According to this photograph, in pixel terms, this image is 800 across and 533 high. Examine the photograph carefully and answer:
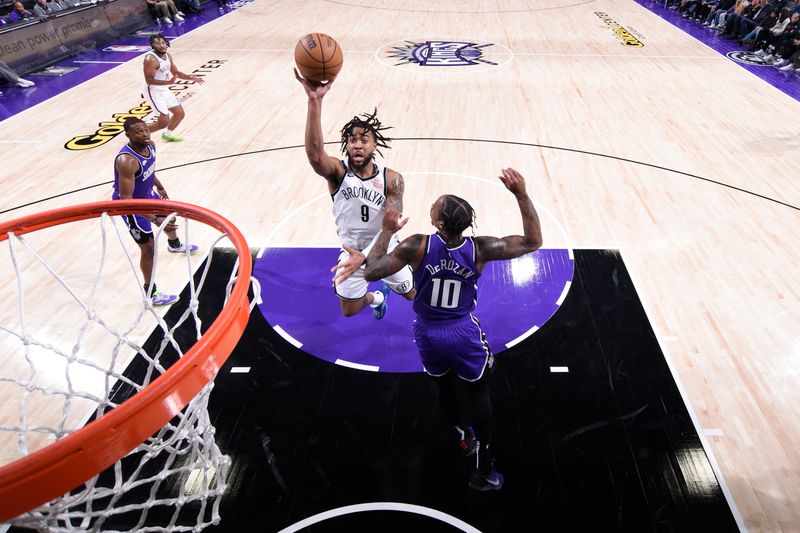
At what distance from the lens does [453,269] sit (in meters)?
2.74

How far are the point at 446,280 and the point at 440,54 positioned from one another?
1027 cm

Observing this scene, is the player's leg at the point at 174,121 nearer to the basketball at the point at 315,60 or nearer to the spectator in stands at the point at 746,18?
the basketball at the point at 315,60

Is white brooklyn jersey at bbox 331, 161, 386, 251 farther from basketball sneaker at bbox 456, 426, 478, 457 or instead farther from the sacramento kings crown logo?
the sacramento kings crown logo

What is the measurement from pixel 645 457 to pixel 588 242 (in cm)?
251

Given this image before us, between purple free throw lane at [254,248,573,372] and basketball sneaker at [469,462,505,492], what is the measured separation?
39.7 inches

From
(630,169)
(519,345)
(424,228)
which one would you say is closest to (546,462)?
(519,345)

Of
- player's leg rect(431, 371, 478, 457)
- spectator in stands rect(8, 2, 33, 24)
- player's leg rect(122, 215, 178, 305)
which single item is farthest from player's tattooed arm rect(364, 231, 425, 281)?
spectator in stands rect(8, 2, 33, 24)

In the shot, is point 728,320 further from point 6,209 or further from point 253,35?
point 253,35

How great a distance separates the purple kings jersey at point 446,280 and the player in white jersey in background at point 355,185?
671 mm

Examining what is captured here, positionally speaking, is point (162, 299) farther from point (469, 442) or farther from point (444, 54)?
point (444, 54)

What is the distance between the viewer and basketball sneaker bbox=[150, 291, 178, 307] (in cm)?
454

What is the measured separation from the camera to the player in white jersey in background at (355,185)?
3.39 metres

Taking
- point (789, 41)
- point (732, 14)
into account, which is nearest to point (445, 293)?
point (789, 41)

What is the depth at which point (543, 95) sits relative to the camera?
938 cm
